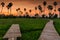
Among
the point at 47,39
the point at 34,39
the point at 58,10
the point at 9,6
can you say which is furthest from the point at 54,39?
the point at 58,10

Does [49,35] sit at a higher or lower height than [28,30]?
higher

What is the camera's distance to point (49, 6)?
6850 inches

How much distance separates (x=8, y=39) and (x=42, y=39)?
10.1 feet

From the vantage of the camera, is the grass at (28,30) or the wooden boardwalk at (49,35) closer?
the wooden boardwalk at (49,35)

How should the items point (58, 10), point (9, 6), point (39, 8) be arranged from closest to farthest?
point (9, 6) < point (58, 10) < point (39, 8)

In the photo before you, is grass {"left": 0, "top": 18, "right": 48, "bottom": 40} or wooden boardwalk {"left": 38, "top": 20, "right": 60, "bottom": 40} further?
grass {"left": 0, "top": 18, "right": 48, "bottom": 40}

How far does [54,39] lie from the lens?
2338cm

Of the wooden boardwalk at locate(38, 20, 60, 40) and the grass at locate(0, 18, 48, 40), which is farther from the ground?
the wooden boardwalk at locate(38, 20, 60, 40)

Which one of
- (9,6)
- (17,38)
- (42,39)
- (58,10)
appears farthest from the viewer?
(58,10)

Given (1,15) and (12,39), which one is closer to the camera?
(12,39)

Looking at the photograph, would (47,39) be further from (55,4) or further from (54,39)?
(55,4)

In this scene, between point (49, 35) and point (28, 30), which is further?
point (28, 30)

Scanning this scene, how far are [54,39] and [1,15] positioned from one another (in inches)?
5082

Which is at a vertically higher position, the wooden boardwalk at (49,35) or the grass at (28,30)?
the wooden boardwalk at (49,35)
